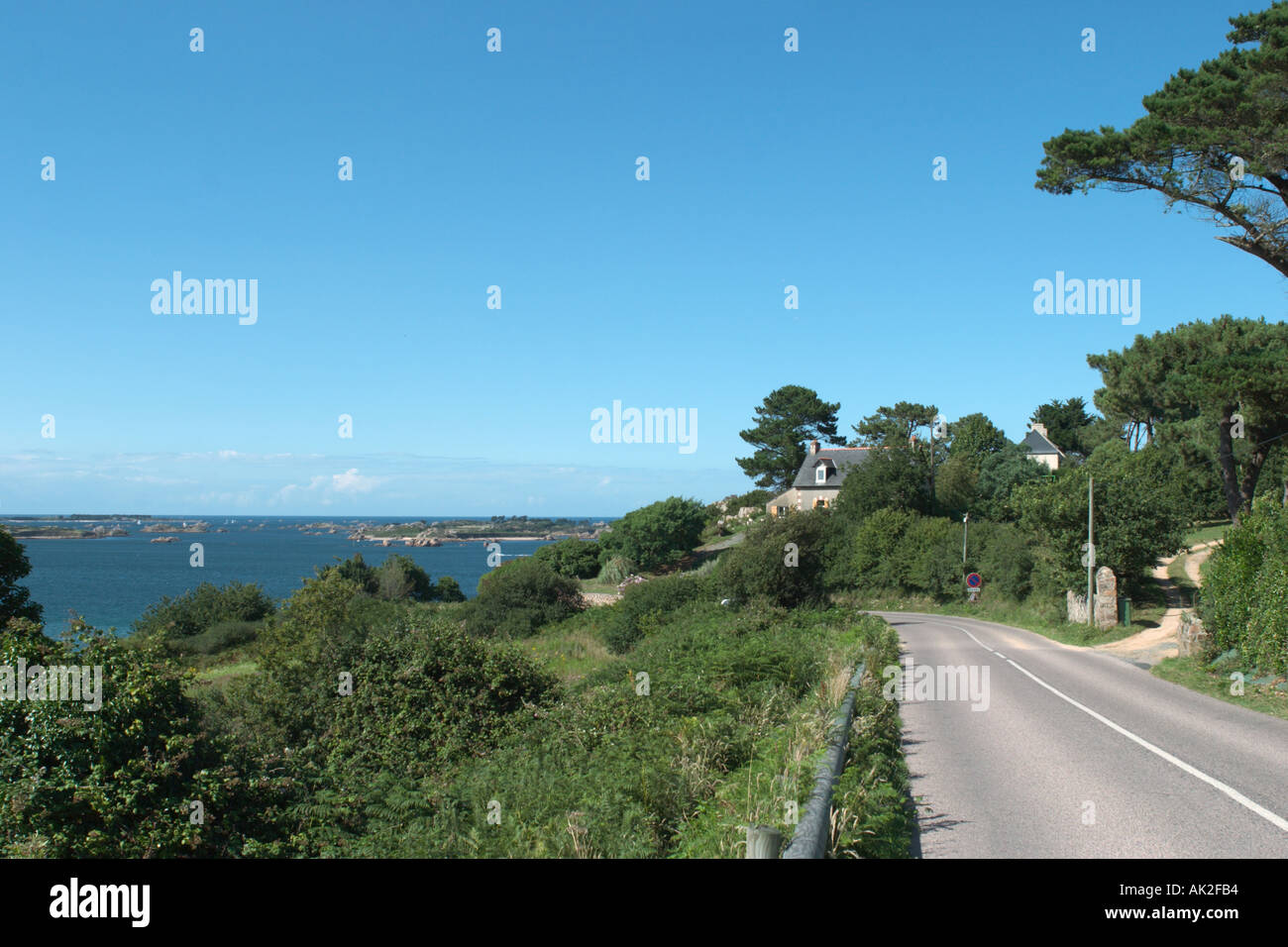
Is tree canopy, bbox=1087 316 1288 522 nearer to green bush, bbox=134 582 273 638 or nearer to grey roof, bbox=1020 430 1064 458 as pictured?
grey roof, bbox=1020 430 1064 458

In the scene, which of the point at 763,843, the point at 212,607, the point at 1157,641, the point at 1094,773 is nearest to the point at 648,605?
the point at 1157,641

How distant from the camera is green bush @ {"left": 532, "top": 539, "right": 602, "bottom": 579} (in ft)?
273

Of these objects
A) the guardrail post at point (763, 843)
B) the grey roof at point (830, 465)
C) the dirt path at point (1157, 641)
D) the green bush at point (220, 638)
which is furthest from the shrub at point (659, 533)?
the guardrail post at point (763, 843)

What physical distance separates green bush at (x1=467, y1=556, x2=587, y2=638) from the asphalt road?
93.1 ft

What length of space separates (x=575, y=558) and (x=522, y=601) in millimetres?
40832

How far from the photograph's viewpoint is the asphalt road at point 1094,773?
6.34 metres

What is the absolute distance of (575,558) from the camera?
84438mm

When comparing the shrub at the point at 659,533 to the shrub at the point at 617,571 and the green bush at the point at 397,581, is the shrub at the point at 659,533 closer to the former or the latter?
the shrub at the point at 617,571

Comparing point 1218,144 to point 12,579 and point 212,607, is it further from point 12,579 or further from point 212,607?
point 212,607

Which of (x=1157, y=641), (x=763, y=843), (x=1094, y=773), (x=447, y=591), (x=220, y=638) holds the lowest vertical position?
(x=447, y=591)

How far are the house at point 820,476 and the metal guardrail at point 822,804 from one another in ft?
234

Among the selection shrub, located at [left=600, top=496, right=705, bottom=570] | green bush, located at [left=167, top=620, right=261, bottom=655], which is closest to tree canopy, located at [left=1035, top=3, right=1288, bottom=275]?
green bush, located at [left=167, top=620, right=261, bottom=655]
